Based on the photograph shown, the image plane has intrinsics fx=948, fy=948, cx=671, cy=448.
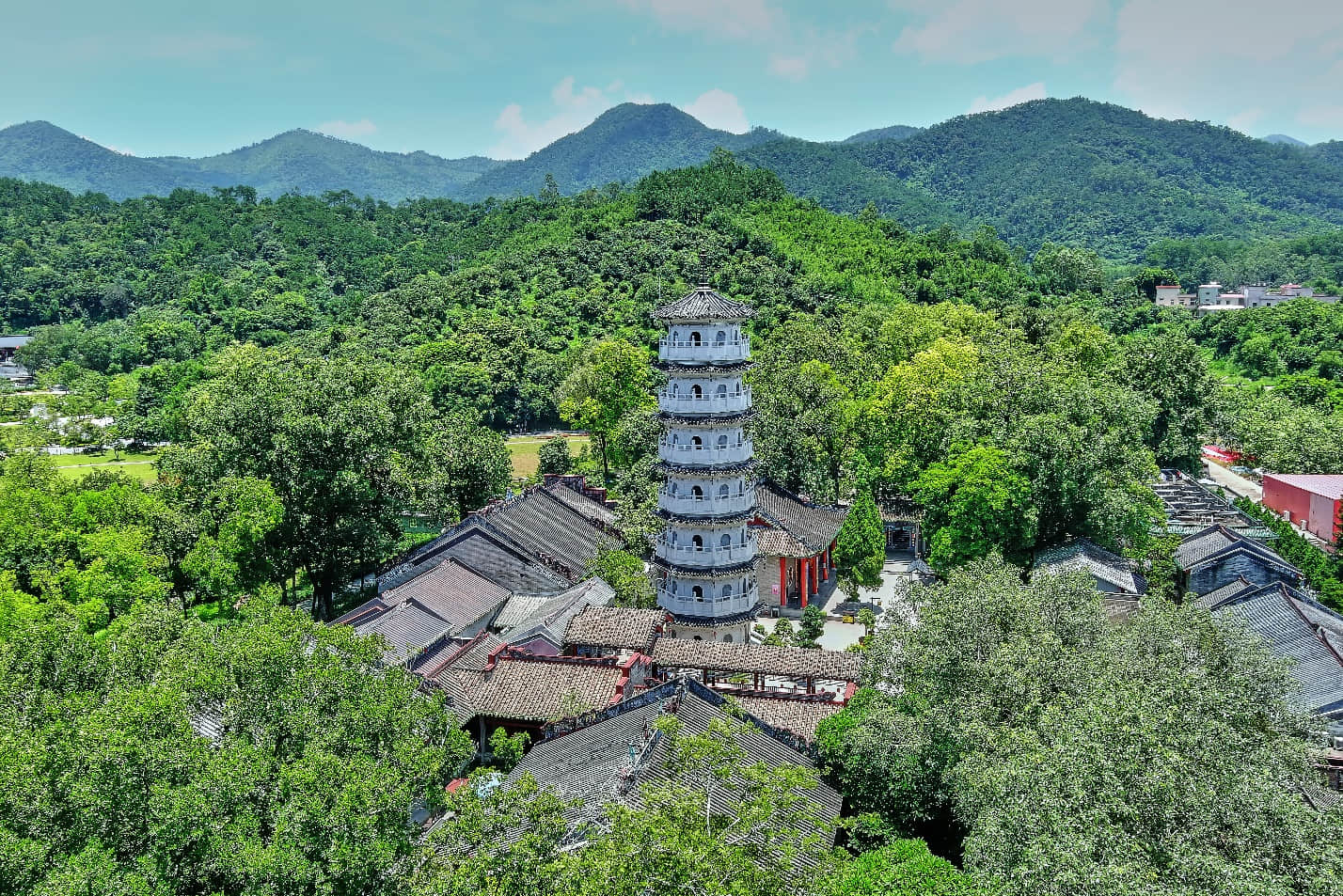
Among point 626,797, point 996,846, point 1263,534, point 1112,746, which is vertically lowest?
point 1263,534

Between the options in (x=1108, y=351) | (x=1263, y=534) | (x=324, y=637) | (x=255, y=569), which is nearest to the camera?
(x=324, y=637)

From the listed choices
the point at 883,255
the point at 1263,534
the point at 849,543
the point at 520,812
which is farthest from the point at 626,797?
the point at 883,255

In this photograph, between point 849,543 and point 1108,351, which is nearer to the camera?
point 849,543

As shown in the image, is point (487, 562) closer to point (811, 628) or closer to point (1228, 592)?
point (811, 628)

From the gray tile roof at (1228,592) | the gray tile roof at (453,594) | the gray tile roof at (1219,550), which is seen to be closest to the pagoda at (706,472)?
the gray tile roof at (453,594)

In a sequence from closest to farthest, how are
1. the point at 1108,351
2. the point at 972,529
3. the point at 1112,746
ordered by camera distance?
1. the point at 1112,746
2. the point at 972,529
3. the point at 1108,351

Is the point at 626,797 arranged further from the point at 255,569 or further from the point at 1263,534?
the point at 1263,534

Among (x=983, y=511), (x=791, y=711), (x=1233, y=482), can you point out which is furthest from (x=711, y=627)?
(x=1233, y=482)

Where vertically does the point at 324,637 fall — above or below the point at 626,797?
above
